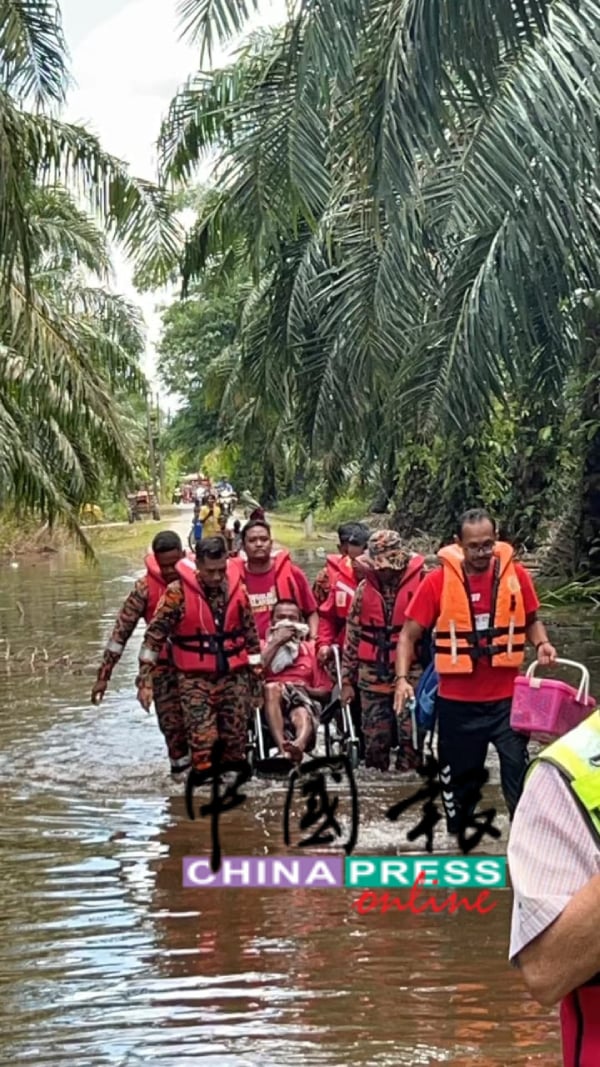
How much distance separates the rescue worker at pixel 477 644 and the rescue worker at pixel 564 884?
4.84 metres

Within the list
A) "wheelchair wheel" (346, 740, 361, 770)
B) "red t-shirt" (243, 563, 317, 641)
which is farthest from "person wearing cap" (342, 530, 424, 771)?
"red t-shirt" (243, 563, 317, 641)

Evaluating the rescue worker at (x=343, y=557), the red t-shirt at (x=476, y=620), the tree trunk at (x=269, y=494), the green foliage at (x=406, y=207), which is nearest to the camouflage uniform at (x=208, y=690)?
the rescue worker at (x=343, y=557)

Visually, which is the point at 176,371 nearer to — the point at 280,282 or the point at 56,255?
the point at 56,255

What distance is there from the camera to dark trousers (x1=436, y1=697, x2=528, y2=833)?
22.5 feet

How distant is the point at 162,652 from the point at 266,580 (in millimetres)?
1156

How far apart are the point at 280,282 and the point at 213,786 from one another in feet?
30.0

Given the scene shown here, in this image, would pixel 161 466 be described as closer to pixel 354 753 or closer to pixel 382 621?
pixel 354 753

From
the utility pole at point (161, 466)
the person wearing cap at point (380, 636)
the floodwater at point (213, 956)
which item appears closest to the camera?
the floodwater at point (213, 956)

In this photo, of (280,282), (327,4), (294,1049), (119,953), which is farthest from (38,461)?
(294,1049)

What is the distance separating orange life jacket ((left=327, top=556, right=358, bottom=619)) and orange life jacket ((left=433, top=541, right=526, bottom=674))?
2.86 metres

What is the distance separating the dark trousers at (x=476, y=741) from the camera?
6867 mm

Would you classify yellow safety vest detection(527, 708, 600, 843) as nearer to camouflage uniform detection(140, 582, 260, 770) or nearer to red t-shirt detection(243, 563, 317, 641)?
camouflage uniform detection(140, 582, 260, 770)

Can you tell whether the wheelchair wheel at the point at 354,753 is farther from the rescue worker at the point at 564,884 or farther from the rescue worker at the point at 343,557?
the rescue worker at the point at 564,884

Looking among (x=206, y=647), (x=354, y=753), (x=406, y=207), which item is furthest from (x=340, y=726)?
(x=406, y=207)
